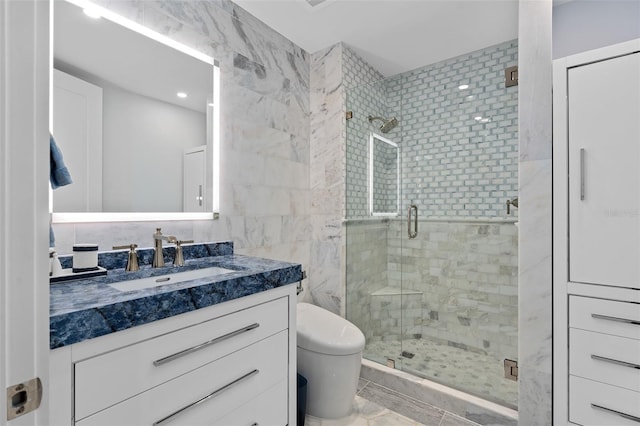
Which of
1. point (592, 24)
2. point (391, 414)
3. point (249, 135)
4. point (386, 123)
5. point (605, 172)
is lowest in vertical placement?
point (391, 414)

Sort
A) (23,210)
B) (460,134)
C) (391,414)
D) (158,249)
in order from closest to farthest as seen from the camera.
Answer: (23,210) < (158,249) < (391,414) < (460,134)

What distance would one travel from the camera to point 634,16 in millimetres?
1812

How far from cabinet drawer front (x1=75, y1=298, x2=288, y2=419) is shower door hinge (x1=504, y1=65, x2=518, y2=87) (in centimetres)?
201

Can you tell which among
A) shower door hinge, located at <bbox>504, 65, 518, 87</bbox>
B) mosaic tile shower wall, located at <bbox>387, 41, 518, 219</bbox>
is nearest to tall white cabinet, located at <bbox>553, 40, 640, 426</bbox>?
shower door hinge, located at <bbox>504, 65, 518, 87</bbox>

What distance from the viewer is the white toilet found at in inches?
68.0

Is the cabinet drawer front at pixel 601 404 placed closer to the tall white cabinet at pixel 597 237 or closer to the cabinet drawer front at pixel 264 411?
the tall white cabinet at pixel 597 237

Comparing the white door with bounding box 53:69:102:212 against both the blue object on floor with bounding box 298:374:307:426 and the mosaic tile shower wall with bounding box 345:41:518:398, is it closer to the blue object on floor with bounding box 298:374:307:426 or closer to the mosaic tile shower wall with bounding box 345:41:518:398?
the blue object on floor with bounding box 298:374:307:426

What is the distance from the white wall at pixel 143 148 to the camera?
1.43m

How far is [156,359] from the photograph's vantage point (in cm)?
90

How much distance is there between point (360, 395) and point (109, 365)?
1708mm

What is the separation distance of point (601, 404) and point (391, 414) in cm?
102

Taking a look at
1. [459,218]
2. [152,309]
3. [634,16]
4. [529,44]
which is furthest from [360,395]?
[634,16]

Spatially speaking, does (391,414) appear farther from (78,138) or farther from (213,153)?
(78,138)

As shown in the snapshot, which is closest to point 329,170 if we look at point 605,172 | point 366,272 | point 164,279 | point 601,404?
point 366,272
